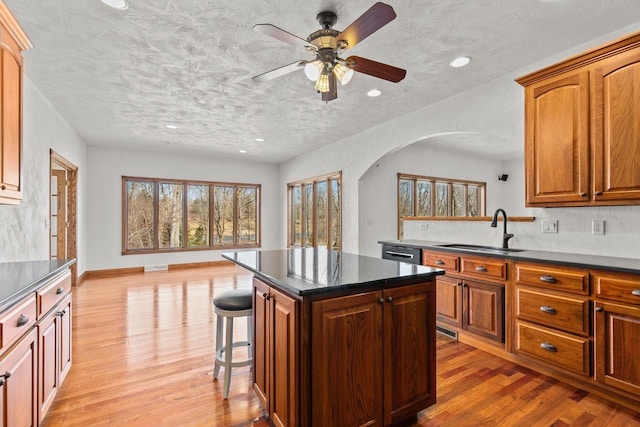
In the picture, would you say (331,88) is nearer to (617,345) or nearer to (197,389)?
(197,389)

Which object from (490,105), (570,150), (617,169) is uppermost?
(490,105)

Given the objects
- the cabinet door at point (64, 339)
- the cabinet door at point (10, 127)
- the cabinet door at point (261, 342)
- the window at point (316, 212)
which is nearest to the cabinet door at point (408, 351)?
the cabinet door at point (261, 342)

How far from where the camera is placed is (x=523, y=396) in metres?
2.15

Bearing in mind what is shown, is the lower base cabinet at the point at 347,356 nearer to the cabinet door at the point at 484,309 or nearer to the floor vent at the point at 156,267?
the cabinet door at the point at 484,309

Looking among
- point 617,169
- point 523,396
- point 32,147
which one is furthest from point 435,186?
point 32,147

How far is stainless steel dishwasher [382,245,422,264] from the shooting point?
134 inches

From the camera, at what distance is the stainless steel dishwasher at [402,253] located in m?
3.40

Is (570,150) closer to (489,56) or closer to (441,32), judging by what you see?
(489,56)

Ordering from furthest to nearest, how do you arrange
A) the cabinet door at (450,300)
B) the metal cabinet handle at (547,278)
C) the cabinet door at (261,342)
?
the cabinet door at (450,300)
the metal cabinet handle at (547,278)
the cabinet door at (261,342)

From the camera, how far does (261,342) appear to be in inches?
74.4

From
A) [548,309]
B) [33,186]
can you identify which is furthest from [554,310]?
[33,186]

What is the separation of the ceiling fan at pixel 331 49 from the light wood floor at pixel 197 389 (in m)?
2.27

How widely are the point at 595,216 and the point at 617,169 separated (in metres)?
0.51

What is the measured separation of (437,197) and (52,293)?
Result: 260 inches
